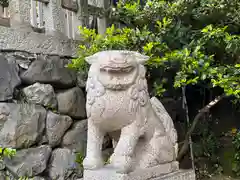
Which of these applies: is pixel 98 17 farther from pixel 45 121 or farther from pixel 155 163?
pixel 155 163

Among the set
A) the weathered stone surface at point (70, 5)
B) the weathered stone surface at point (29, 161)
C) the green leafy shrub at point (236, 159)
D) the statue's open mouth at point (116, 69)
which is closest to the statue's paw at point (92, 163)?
the statue's open mouth at point (116, 69)

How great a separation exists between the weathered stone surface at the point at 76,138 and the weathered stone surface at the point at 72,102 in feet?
0.30

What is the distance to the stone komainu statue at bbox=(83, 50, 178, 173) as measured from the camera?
6.91 ft

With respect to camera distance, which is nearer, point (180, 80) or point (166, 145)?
point (166, 145)

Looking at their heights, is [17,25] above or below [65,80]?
above

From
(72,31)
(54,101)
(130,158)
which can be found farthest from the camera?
(72,31)

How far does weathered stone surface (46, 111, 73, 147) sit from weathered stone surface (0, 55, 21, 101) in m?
0.40

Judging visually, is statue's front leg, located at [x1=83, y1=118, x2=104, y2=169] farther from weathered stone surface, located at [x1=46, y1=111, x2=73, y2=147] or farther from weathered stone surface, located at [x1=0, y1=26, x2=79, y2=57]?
weathered stone surface, located at [x1=0, y1=26, x2=79, y2=57]

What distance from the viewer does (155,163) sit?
232 centimetres

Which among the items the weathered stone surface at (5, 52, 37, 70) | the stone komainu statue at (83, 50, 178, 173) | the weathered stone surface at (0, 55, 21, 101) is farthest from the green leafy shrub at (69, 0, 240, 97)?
the stone komainu statue at (83, 50, 178, 173)

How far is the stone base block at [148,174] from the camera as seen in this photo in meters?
2.05

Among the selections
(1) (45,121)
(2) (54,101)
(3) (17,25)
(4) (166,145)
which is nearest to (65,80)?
(2) (54,101)

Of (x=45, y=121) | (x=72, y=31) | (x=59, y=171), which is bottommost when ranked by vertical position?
(x=59, y=171)

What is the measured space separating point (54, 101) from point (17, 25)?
2.37ft
